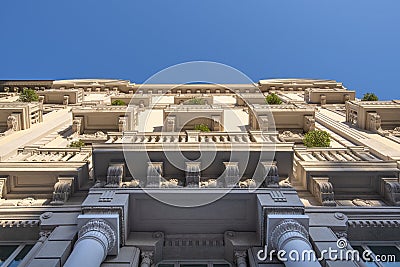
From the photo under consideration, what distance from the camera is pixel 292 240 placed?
9727mm

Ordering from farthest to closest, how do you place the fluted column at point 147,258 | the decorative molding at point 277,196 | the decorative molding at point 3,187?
the decorative molding at point 3,187 < the decorative molding at point 277,196 < the fluted column at point 147,258

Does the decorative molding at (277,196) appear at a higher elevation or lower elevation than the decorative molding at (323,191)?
higher

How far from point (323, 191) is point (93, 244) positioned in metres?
8.73

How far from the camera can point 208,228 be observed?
12.1 m

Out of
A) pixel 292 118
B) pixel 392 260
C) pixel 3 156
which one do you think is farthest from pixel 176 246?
pixel 292 118

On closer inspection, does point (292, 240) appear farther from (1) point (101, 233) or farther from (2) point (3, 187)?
(2) point (3, 187)

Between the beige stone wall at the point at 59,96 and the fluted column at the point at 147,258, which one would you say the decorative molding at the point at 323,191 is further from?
the beige stone wall at the point at 59,96

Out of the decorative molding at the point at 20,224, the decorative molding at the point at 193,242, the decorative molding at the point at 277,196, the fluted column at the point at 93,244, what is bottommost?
the decorative molding at the point at 193,242

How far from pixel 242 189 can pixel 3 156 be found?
1188 centimetres

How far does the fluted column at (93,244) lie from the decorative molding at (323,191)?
7.92 m

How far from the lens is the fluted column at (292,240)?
8969 mm

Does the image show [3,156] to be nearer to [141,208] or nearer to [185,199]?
[141,208]

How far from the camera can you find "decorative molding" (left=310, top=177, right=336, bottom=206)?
12.8m

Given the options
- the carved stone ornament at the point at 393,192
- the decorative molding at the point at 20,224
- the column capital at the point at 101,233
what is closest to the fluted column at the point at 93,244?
the column capital at the point at 101,233
